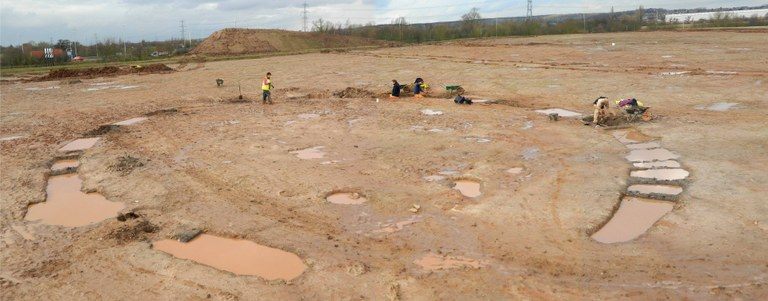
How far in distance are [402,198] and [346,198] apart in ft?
2.98

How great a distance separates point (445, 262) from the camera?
622 cm

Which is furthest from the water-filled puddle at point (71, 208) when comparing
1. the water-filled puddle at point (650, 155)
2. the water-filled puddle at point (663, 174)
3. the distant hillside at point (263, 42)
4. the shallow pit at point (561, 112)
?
the distant hillside at point (263, 42)

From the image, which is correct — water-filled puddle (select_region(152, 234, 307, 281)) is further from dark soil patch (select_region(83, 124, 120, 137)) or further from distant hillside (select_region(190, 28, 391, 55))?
distant hillside (select_region(190, 28, 391, 55))

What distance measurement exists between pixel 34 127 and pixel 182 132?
16.5 feet

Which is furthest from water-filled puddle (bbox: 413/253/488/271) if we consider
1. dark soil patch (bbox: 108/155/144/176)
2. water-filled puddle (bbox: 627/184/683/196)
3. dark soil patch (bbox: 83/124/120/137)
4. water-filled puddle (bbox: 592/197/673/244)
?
dark soil patch (bbox: 83/124/120/137)

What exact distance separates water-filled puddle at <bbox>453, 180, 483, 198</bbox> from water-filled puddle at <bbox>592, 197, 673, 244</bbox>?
2.03 metres

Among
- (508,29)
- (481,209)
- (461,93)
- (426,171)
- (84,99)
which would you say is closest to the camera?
(481,209)

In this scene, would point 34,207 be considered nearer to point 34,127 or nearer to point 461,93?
point 34,127

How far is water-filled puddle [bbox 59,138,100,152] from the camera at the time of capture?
12.5 m

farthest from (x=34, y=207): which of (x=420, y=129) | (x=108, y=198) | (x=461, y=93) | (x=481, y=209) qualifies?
(x=461, y=93)

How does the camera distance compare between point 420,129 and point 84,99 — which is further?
point 84,99

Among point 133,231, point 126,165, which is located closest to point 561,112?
point 126,165

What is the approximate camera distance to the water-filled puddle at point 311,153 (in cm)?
1114

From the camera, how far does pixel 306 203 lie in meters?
8.38
